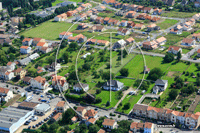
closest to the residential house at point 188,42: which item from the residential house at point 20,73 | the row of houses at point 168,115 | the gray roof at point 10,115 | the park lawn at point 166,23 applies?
the park lawn at point 166,23

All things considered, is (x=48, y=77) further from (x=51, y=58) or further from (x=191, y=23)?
(x=191, y=23)

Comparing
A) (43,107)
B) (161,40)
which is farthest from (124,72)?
(161,40)

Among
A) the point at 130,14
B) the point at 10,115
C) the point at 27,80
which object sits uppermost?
the point at 130,14

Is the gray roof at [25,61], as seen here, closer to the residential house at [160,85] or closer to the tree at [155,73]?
the tree at [155,73]

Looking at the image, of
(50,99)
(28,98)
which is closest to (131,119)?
(50,99)

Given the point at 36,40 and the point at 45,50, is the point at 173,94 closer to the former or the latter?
the point at 45,50

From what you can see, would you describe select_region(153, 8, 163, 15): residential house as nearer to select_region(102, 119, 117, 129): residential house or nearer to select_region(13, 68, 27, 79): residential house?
select_region(13, 68, 27, 79): residential house

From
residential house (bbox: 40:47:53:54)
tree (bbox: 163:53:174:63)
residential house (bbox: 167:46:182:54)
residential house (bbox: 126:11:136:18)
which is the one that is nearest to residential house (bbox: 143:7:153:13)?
residential house (bbox: 126:11:136:18)

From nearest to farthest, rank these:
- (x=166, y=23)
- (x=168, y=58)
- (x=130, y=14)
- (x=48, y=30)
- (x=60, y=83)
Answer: (x=60, y=83), (x=168, y=58), (x=48, y=30), (x=166, y=23), (x=130, y=14)
